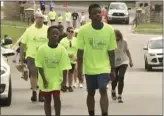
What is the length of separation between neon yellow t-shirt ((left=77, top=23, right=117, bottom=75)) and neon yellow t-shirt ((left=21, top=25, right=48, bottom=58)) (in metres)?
3.06

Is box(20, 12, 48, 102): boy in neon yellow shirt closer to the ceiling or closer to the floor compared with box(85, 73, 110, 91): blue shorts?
closer to the ceiling

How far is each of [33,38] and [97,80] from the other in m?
3.32

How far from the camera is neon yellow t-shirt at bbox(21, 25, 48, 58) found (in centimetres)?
1343

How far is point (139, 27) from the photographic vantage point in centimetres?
5206

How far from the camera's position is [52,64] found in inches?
417

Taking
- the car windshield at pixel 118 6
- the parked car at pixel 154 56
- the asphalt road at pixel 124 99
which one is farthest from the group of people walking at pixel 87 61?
the car windshield at pixel 118 6

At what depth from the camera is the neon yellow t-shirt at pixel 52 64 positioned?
1058 cm

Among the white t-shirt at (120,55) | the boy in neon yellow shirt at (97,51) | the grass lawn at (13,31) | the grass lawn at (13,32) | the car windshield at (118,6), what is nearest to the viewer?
the boy in neon yellow shirt at (97,51)

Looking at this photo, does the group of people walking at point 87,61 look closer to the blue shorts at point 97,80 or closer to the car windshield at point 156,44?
the blue shorts at point 97,80

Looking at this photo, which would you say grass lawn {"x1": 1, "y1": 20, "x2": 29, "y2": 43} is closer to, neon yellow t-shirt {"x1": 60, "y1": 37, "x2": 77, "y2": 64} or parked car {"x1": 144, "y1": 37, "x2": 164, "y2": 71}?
parked car {"x1": 144, "y1": 37, "x2": 164, "y2": 71}

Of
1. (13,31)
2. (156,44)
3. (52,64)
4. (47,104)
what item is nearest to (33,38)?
(52,64)

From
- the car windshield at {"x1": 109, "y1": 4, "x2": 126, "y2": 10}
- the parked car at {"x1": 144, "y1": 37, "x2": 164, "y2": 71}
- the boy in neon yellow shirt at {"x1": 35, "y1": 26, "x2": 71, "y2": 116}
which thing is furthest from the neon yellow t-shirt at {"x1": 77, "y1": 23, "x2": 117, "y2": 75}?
→ the car windshield at {"x1": 109, "y1": 4, "x2": 126, "y2": 10}

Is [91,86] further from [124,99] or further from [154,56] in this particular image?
[154,56]

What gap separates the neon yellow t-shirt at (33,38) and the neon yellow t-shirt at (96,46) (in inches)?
121
